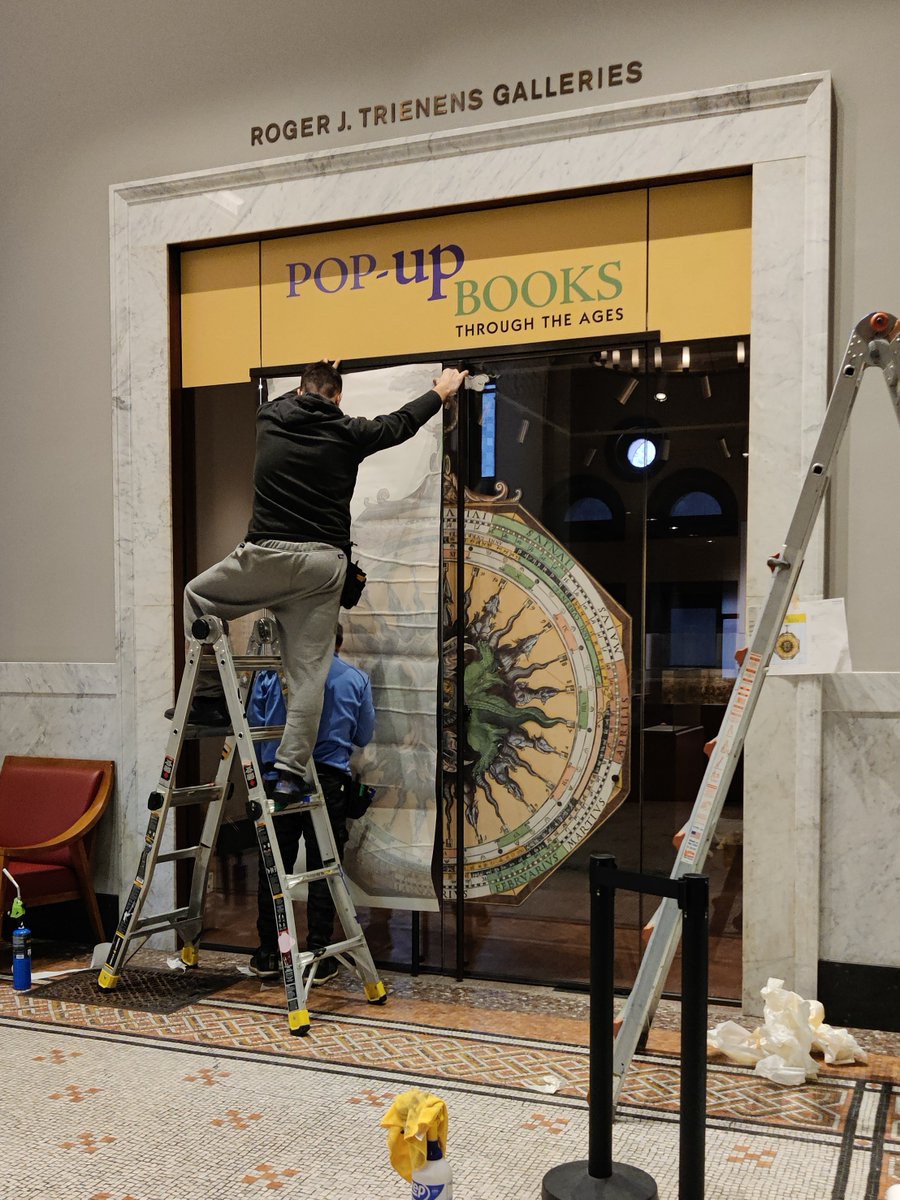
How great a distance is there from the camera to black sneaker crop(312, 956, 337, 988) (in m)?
4.48

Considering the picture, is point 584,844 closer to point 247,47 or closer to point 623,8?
point 623,8

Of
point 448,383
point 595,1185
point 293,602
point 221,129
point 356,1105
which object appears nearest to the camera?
point 595,1185

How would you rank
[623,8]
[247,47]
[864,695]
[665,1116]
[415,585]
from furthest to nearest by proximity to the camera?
1. [247,47]
2. [415,585]
3. [623,8]
4. [864,695]
5. [665,1116]

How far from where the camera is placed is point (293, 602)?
4352 mm

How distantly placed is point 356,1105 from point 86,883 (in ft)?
6.84

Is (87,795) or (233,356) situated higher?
(233,356)

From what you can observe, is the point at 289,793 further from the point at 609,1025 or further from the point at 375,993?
the point at 609,1025

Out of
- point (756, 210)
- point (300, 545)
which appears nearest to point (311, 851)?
point (300, 545)

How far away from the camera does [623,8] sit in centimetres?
432

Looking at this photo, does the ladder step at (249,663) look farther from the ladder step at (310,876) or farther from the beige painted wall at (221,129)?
the beige painted wall at (221,129)

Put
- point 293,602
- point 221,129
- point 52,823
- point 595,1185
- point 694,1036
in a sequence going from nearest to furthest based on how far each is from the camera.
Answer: point 694,1036 → point 595,1185 → point 293,602 → point 221,129 → point 52,823

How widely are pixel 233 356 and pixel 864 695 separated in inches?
117

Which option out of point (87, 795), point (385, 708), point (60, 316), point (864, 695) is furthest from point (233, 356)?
point (864, 695)

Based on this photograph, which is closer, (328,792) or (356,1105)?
(356,1105)
